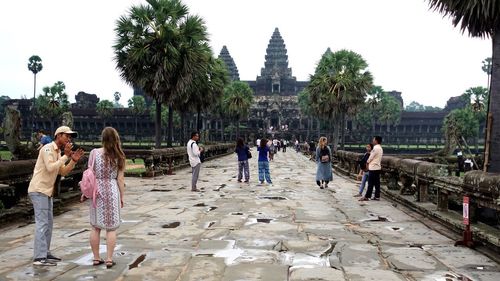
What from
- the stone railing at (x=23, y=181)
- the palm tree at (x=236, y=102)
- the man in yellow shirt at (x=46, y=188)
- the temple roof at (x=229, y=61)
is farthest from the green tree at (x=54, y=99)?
the man in yellow shirt at (x=46, y=188)

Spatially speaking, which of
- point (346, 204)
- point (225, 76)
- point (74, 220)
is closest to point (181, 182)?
point (346, 204)

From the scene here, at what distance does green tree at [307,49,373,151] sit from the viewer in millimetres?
30062

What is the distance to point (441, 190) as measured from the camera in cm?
850

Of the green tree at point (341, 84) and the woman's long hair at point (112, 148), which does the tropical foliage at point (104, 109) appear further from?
the woman's long hair at point (112, 148)

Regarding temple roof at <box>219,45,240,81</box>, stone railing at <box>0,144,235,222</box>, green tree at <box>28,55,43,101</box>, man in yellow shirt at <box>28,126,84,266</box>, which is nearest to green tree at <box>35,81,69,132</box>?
green tree at <box>28,55,43,101</box>

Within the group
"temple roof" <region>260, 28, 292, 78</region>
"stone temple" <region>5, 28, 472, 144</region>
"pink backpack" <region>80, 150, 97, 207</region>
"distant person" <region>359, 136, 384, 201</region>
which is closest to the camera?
"pink backpack" <region>80, 150, 97, 207</region>

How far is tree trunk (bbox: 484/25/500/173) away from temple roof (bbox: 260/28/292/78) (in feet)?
373

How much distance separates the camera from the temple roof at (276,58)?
124 metres

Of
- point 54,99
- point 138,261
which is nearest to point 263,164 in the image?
point 138,261

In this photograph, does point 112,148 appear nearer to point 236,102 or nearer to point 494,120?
point 494,120

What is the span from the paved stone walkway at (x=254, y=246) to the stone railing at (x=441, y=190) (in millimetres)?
365

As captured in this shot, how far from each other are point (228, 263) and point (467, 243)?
3283 mm

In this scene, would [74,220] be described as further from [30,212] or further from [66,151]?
[66,151]

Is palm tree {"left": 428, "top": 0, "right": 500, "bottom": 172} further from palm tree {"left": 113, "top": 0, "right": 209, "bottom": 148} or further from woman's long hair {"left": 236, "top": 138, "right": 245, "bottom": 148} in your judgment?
palm tree {"left": 113, "top": 0, "right": 209, "bottom": 148}
